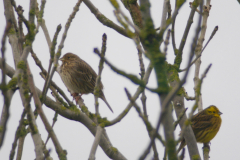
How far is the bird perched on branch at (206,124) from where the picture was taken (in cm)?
724

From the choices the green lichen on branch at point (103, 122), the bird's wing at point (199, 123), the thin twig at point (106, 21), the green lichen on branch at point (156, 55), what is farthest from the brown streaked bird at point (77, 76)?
the green lichen on branch at point (156, 55)

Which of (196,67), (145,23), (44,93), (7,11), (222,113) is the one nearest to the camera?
(145,23)

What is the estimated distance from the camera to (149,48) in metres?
1.87

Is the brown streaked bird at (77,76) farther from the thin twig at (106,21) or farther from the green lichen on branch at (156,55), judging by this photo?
the green lichen on branch at (156,55)

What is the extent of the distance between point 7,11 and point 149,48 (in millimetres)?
1683

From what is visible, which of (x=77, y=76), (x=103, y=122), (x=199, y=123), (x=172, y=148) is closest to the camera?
(x=172, y=148)

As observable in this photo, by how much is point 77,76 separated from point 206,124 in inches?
132

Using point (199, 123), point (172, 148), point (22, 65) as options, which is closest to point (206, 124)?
point (199, 123)

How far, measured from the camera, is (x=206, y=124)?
7496mm

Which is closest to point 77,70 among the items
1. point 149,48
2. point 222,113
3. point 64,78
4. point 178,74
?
point 64,78

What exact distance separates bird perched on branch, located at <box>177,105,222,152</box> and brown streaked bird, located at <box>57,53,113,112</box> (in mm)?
2078

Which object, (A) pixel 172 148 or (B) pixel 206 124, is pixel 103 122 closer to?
(A) pixel 172 148

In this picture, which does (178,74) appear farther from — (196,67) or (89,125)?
A: (89,125)

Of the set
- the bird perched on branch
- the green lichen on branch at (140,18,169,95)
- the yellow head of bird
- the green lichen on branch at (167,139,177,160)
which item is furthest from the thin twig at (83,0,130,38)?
the yellow head of bird
